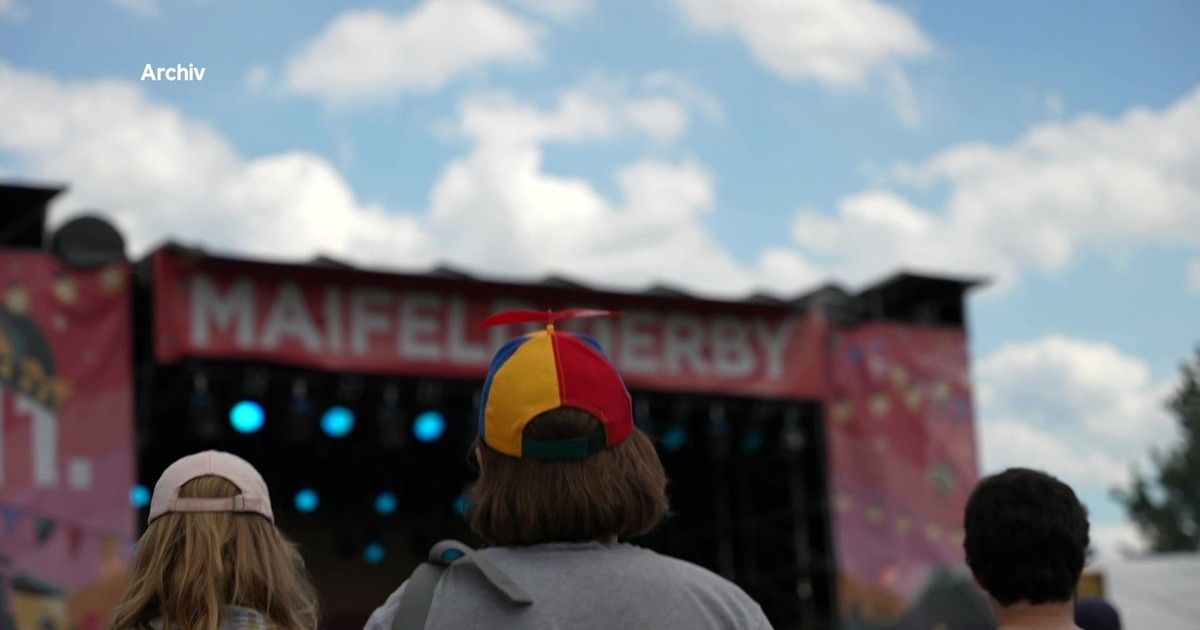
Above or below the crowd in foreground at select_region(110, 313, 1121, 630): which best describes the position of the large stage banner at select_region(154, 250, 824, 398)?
above

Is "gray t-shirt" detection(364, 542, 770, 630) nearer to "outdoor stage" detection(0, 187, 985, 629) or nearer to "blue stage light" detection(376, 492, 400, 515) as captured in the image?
"outdoor stage" detection(0, 187, 985, 629)

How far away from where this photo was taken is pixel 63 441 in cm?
786

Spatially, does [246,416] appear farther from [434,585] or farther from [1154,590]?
[434,585]

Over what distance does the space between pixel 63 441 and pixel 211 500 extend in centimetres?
649

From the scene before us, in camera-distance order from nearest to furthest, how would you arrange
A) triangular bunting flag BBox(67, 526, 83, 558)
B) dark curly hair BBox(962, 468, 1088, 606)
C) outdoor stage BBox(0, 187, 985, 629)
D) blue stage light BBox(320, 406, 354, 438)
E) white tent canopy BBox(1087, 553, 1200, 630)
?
dark curly hair BBox(962, 468, 1088, 606), white tent canopy BBox(1087, 553, 1200, 630), triangular bunting flag BBox(67, 526, 83, 558), outdoor stage BBox(0, 187, 985, 629), blue stage light BBox(320, 406, 354, 438)

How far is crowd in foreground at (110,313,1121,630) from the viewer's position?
1.64 m

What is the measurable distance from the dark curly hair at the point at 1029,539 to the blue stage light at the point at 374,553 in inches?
505

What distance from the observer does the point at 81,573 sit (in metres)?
7.64

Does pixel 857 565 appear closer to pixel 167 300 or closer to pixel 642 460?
pixel 167 300

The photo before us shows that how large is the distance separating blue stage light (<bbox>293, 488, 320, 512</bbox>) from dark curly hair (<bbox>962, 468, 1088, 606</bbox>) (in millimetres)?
12458

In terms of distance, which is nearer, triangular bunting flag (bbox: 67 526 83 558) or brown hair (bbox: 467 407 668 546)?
brown hair (bbox: 467 407 668 546)

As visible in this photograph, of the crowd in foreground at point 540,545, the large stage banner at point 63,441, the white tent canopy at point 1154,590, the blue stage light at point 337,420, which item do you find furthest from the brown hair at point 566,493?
the blue stage light at point 337,420

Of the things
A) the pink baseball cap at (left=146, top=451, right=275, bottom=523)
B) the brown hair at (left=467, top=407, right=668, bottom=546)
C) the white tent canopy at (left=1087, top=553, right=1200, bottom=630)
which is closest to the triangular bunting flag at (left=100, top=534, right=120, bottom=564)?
the white tent canopy at (left=1087, top=553, right=1200, bottom=630)

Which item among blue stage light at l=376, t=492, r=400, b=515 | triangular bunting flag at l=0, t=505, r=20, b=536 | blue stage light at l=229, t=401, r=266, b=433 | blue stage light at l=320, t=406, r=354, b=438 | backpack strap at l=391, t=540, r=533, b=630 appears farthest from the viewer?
blue stage light at l=376, t=492, r=400, b=515
